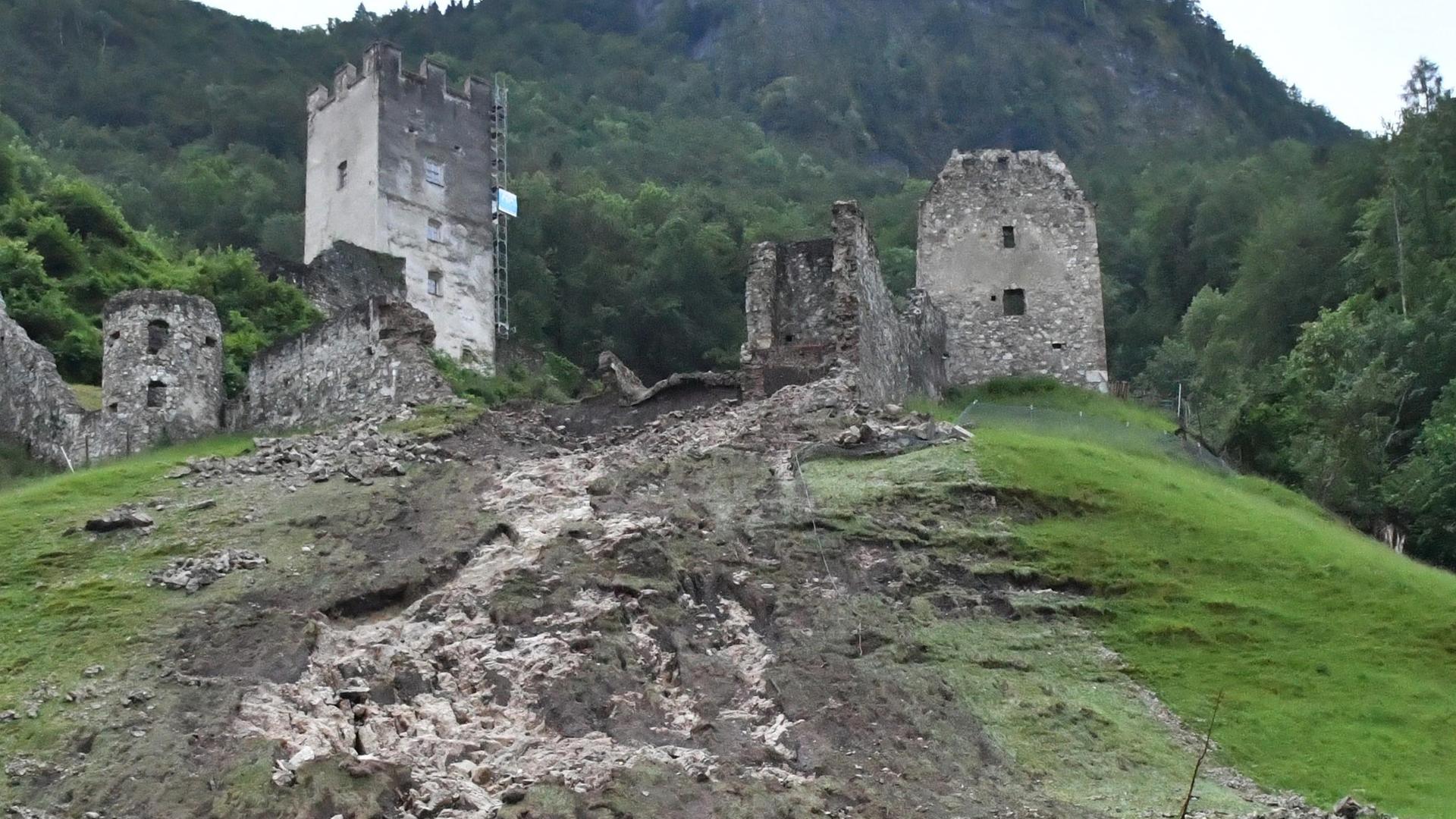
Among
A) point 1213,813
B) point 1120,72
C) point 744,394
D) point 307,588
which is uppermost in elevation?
point 1120,72

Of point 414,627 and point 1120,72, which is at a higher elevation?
point 1120,72

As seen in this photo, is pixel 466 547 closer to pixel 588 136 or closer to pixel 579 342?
pixel 579 342

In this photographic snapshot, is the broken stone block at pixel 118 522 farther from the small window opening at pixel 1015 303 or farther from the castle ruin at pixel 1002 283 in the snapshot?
the small window opening at pixel 1015 303

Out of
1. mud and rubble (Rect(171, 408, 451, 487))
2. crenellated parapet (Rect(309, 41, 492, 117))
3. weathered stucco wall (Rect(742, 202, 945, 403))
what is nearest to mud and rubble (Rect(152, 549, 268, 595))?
mud and rubble (Rect(171, 408, 451, 487))

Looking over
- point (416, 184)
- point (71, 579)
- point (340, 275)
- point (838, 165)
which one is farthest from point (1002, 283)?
point (838, 165)

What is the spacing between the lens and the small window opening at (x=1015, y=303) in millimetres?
45125

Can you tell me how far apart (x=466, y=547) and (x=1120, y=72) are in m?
96.3

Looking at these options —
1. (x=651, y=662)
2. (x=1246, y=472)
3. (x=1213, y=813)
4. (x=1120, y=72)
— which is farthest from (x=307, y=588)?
(x=1120, y=72)

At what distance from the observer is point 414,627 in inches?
983

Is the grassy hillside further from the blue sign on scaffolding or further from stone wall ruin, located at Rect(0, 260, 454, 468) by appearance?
the blue sign on scaffolding

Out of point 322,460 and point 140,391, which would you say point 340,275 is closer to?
point 140,391

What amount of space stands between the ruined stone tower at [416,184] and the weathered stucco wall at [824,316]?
13.3 m

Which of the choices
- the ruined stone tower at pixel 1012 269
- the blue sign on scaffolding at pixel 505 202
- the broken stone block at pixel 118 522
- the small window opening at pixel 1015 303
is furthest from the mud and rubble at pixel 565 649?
the blue sign on scaffolding at pixel 505 202

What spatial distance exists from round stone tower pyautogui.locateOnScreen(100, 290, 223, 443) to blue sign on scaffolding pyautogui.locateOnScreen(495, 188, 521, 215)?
16.6 metres
